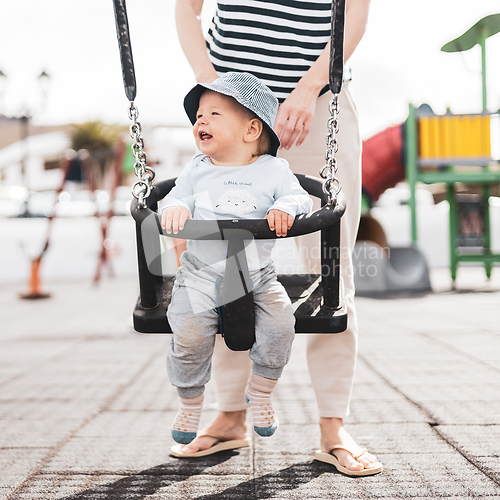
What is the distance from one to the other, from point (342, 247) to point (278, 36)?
Result: 697mm

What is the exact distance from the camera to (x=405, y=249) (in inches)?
299

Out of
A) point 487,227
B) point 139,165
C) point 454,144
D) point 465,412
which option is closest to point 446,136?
point 454,144

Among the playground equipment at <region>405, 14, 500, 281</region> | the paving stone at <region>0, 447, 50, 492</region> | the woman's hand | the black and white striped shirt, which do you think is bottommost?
the paving stone at <region>0, 447, 50, 492</region>

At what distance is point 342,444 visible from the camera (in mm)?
1818

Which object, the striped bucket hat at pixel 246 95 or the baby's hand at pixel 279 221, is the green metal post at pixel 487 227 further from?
the baby's hand at pixel 279 221

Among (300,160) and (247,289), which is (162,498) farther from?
(300,160)

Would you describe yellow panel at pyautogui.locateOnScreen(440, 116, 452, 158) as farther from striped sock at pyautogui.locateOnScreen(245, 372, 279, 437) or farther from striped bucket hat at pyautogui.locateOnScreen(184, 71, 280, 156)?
striped sock at pyautogui.locateOnScreen(245, 372, 279, 437)

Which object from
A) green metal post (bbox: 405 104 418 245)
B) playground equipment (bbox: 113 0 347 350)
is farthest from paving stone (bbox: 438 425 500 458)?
green metal post (bbox: 405 104 418 245)

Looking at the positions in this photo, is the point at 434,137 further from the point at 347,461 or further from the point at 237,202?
the point at 237,202

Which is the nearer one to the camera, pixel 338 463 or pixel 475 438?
pixel 338 463

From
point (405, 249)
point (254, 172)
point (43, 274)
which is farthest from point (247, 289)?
point (43, 274)

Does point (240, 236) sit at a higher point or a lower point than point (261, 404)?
higher

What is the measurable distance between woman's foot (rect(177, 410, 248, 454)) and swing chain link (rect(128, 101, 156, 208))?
3.30 ft

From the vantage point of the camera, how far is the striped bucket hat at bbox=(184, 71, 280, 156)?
1407mm
